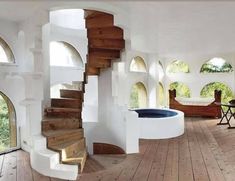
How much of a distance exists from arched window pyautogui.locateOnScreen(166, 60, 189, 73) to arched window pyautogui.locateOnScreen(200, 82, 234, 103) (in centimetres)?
111

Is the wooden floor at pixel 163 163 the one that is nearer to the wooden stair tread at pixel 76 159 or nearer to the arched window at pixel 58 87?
the wooden stair tread at pixel 76 159

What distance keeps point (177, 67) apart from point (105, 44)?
672 centimetres

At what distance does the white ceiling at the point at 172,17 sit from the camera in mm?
3651

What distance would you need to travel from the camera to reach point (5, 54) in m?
4.70

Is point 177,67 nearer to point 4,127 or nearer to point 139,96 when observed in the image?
point 139,96

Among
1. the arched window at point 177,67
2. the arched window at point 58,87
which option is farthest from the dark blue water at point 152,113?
the arched window at point 177,67

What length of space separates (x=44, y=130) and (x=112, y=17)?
222cm

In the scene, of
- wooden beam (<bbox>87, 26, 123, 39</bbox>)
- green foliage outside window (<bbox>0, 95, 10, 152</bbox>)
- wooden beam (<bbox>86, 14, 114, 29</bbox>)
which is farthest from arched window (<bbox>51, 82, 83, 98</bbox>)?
wooden beam (<bbox>86, 14, 114, 29</bbox>)

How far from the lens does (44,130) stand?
4113 mm

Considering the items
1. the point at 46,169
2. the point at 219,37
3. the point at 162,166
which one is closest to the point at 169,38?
the point at 219,37

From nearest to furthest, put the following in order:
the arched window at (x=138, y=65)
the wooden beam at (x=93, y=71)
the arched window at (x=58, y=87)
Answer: the wooden beam at (x=93, y=71) → the arched window at (x=58, y=87) → the arched window at (x=138, y=65)

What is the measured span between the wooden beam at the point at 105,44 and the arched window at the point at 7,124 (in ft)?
6.38

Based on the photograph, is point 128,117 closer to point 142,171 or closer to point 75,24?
point 142,171

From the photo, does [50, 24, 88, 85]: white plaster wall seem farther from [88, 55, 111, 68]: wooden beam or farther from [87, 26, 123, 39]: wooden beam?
[87, 26, 123, 39]: wooden beam
